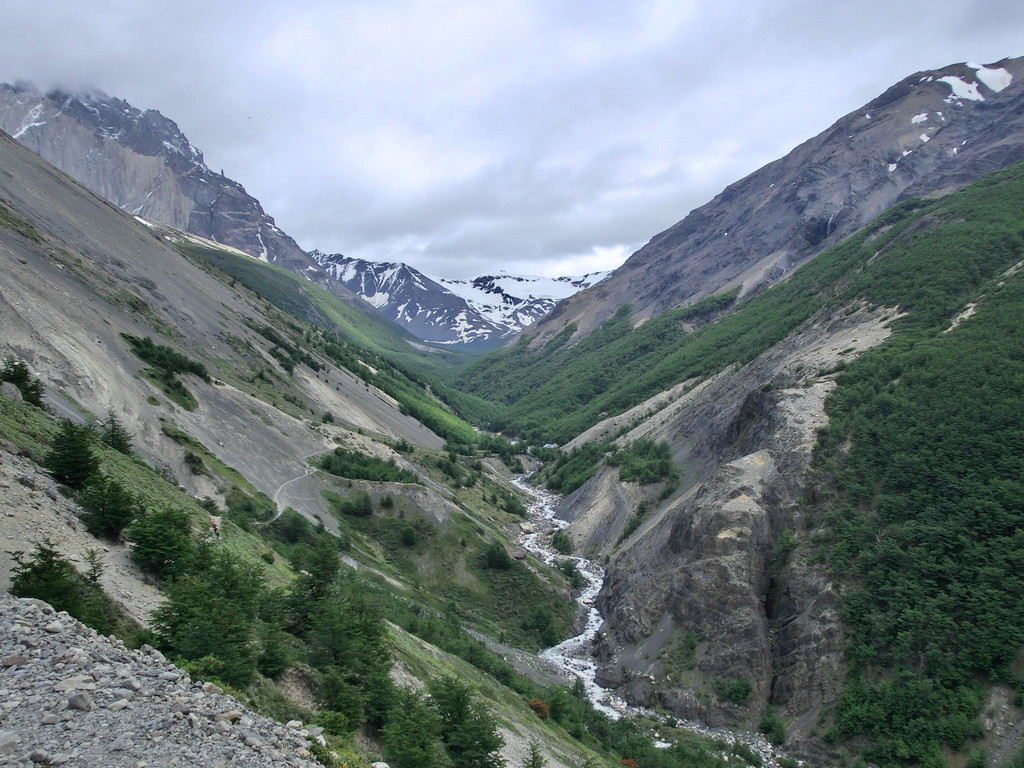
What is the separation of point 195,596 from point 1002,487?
41.1 meters

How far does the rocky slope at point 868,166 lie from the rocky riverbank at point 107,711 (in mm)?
146027

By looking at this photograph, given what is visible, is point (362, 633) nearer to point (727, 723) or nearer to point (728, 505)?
point (727, 723)

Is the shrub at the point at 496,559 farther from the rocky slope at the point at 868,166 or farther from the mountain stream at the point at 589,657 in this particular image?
the rocky slope at the point at 868,166

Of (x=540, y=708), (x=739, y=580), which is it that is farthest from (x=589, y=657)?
(x=540, y=708)

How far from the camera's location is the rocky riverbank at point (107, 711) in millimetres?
7996

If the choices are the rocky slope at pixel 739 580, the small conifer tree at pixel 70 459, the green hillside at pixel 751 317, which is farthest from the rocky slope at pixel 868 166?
the small conifer tree at pixel 70 459

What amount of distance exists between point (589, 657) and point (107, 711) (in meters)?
39.3

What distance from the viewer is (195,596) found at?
12.5 meters

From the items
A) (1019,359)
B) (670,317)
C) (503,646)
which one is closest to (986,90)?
(670,317)

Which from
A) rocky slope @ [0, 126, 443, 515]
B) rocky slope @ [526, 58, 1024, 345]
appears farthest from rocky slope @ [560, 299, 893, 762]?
rocky slope @ [526, 58, 1024, 345]

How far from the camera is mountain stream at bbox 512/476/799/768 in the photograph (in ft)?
109

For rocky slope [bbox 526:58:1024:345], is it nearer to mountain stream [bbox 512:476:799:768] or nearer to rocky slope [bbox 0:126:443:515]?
mountain stream [bbox 512:476:799:768]

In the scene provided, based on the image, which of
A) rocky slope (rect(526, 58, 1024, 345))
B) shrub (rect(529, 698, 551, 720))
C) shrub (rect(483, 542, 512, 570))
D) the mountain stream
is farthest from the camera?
rocky slope (rect(526, 58, 1024, 345))

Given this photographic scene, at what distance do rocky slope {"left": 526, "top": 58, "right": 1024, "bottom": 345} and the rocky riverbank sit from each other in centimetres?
14603
